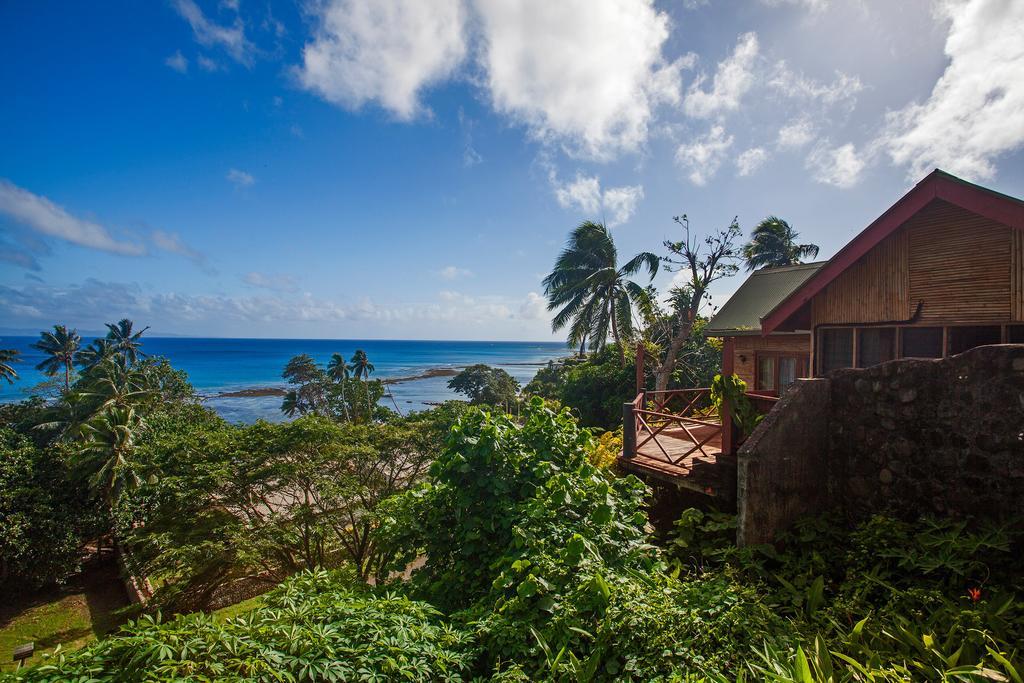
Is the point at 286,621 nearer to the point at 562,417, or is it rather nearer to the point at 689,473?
the point at 562,417

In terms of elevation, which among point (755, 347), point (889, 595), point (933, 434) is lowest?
point (889, 595)

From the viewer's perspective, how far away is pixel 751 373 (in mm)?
11211

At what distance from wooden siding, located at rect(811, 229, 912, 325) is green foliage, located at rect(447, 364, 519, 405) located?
111ft

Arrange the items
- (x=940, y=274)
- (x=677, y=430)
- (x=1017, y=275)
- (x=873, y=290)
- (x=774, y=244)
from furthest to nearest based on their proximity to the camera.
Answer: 1. (x=774, y=244)
2. (x=677, y=430)
3. (x=873, y=290)
4. (x=940, y=274)
5. (x=1017, y=275)

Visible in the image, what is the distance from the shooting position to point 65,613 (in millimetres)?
14656

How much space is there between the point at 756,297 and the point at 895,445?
28.9ft

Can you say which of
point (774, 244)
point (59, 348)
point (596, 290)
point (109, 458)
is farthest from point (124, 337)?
point (774, 244)

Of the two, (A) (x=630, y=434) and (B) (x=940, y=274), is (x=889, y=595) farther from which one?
(B) (x=940, y=274)

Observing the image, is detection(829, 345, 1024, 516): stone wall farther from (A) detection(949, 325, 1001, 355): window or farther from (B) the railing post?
(A) detection(949, 325, 1001, 355): window

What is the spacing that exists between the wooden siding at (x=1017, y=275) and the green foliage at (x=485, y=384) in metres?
36.2

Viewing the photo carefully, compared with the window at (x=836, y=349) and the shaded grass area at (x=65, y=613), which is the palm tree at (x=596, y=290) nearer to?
the window at (x=836, y=349)

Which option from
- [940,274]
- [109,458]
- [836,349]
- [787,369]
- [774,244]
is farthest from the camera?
[774,244]

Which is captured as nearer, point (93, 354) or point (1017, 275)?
point (1017, 275)

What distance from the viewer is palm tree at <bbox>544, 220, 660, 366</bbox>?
19125 millimetres
